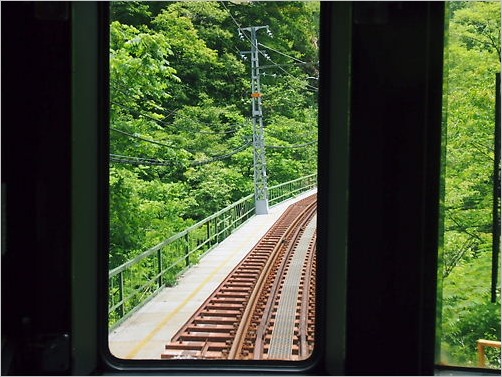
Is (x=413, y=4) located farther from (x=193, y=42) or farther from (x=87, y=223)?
(x=193, y=42)

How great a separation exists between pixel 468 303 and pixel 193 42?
25.6 feet

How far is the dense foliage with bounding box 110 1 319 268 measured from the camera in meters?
6.51

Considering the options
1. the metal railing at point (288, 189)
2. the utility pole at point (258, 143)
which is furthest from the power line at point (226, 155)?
the metal railing at point (288, 189)

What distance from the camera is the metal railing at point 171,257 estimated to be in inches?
203

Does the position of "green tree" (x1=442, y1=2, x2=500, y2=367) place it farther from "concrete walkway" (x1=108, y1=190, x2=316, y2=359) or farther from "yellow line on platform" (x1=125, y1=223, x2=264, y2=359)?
"yellow line on platform" (x1=125, y1=223, x2=264, y2=359)

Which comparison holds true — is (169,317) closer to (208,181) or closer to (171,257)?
(171,257)

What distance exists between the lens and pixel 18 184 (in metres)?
1.27

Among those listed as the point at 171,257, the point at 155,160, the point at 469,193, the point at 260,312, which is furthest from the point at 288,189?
the point at 469,193

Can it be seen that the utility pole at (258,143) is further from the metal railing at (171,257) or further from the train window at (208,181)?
the metal railing at (171,257)

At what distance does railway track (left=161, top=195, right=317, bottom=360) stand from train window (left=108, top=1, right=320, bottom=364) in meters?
0.02

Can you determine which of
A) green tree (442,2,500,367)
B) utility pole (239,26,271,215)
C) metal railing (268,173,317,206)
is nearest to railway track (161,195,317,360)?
green tree (442,2,500,367)

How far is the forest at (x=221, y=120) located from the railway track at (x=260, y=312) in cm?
101

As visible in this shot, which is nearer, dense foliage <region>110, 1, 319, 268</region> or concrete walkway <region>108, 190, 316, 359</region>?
concrete walkway <region>108, 190, 316, 359</region>

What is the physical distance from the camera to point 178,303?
5.96 meters
